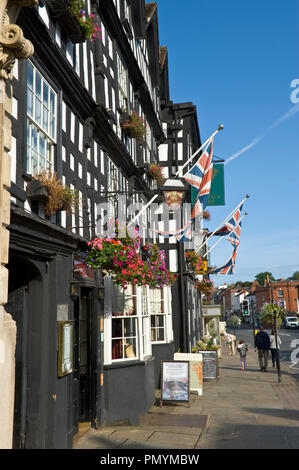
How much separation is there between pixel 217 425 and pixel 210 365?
6811mm

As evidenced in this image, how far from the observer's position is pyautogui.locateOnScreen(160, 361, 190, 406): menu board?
1155 centimetres

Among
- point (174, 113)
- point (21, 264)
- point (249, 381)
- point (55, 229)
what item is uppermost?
point (174, 113)

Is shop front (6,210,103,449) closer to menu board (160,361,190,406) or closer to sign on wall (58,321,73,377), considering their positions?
sign on wall (58,321,73,377)

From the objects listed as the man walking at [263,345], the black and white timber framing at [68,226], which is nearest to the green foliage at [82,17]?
the black and white timber framing at [68,226]

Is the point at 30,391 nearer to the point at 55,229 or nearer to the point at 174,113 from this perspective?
the point at 55,229

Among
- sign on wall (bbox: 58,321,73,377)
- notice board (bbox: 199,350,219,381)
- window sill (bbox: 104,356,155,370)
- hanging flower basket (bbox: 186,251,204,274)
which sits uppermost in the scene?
hanging flower basket (bbox: 186,251,204,274)

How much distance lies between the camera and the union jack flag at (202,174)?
13320 mm

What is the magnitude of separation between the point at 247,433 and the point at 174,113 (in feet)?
58.7

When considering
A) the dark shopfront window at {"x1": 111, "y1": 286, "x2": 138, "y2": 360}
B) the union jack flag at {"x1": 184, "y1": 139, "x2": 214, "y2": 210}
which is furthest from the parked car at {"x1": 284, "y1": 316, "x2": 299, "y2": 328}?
the dark shopfront window at {"x1": 111, "y1": 286, "x2": 138, "y2": 360}

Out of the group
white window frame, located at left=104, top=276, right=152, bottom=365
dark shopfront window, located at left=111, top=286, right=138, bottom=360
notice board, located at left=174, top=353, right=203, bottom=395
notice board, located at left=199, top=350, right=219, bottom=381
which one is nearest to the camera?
white window frame, located at left=104, top=276, right=152, bottom=365

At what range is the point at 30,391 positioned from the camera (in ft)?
22.3

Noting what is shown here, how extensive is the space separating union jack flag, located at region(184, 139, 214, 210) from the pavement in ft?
20.9

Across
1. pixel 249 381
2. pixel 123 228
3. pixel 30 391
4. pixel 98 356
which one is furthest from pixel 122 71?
pixel 249 381

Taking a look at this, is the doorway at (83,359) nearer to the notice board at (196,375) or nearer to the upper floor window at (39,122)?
the upper floor window at (39,122)
